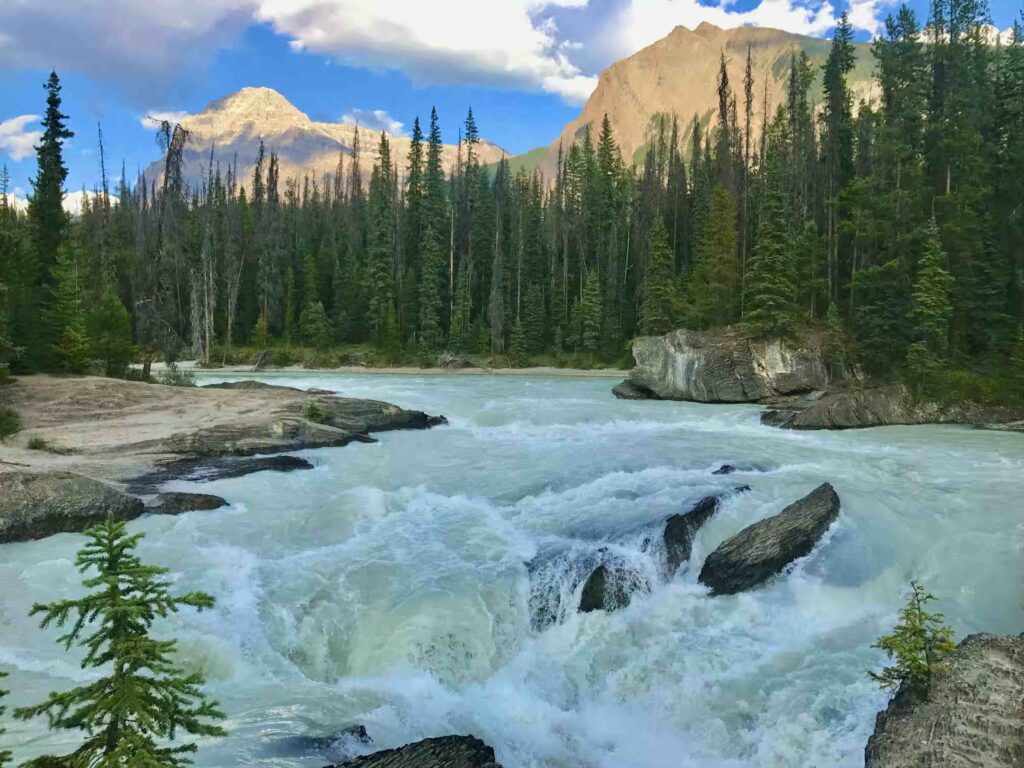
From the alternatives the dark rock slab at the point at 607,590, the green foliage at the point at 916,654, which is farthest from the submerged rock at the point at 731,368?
the green foliage at the point at 916,654

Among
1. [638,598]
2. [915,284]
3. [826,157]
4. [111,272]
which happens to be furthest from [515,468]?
[111,272]

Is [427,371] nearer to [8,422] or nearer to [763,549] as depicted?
[8,422]

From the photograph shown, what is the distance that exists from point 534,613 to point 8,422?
1509cm

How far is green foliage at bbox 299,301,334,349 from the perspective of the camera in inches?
2261

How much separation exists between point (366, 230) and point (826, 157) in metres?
46.6

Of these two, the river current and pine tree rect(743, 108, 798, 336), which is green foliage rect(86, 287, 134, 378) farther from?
pine tree rect(743, 108, 798, 336)

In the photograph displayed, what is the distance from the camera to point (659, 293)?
149ft

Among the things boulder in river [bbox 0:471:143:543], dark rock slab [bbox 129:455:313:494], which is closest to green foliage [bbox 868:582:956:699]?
boulder in river [bbox 0:471:143:543]

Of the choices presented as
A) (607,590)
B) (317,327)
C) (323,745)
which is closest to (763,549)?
(607,590)

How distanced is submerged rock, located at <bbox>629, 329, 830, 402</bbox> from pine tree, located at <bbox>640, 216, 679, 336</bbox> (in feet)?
42.8

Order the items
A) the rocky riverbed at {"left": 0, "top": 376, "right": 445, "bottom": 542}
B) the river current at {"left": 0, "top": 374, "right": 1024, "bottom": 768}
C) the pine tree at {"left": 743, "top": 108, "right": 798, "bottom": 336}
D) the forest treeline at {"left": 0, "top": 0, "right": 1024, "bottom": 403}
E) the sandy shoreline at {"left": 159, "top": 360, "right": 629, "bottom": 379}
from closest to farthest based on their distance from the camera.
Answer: the river current at {"left": 0, "top": 374, "right": 1024, "bottom": 768} → the rocky riverbed at {"left": 0, "top": 376, "right": 445, "bottom": 542} → the forest treeline at {"left": 0, "top": 0, "right": 1024, "bottom": 403} → the pine tree at {"left": 743, "top": 108, "right": 798, "bottom": 336} → the sandy shoreline at {"left": 159, "top": 360, "right": 629, "bottom": 379}

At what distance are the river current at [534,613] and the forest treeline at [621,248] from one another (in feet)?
40.1

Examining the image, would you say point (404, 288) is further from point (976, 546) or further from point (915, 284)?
point (976, 546)

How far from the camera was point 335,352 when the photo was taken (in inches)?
2200
